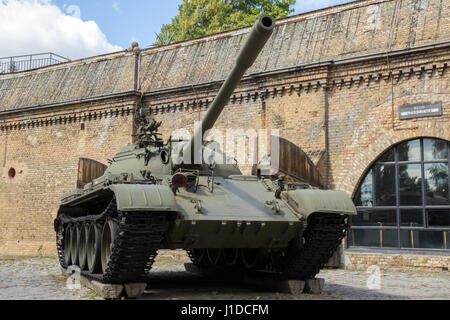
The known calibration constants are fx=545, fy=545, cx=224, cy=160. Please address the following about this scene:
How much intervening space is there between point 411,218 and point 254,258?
4.47 metres

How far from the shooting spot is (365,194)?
12883 millimetres

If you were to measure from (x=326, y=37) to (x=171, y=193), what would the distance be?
→ 27.2ft

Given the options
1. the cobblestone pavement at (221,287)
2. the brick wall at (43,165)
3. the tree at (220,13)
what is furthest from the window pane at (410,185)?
the tree at (220,13)

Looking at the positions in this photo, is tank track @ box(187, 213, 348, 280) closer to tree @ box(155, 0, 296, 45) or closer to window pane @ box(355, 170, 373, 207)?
window pane @ box(355, 170, 373, 207)

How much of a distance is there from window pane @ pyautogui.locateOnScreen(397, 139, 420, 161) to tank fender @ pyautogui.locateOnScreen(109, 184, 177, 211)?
7.08 metres

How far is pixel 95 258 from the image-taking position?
332 inches

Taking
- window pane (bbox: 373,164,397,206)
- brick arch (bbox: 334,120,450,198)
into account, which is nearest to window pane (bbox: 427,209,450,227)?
window pane (bbox: 373,164,397,206)

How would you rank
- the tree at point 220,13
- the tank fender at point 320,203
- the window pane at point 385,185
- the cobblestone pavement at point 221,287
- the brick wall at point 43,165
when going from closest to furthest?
the tank fender at point 320,203, the cobblestone pavement at point 221,287, the window pane at point 385,185, the brick wall at point 43,165, the tree at point 220,13

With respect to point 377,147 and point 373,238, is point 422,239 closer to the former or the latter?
point 373,238

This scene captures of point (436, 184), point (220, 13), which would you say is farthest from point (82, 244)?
point (220, 13)

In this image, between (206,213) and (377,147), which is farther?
(377,147)

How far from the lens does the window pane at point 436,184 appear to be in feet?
38.7

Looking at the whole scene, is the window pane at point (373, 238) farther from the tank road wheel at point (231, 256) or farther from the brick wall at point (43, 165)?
the brick wall at point (43, 165)

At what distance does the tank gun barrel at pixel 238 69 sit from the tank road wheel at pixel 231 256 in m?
2.24
